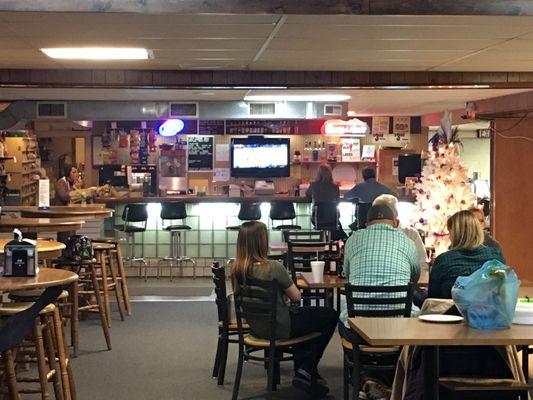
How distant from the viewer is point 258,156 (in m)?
15.1

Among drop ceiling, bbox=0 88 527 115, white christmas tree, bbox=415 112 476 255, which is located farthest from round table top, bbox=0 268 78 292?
drop ceiling, bbox=0 88 527 115

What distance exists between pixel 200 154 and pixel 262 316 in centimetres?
988

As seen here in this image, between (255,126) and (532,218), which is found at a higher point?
(255,126)

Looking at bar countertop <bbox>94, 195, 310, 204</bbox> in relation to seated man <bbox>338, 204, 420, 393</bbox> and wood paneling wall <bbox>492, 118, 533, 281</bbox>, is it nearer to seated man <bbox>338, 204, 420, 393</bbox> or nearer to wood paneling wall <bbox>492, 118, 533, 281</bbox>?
wood paneling wall <bbox>492, 118, 533, 281</bbox>

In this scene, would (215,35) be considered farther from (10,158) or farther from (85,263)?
(10,158)

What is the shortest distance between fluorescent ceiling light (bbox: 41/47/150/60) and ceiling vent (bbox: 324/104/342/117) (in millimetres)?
5501

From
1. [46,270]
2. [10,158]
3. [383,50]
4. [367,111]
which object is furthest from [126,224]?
[46,270]

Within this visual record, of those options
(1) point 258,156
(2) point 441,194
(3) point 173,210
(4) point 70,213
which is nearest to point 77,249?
(4) point 70,213

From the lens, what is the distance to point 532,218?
459 inches

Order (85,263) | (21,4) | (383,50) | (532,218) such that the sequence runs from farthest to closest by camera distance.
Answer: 1. (532,218)
2. (85,263)
3. (383,50)
4. (21,4)

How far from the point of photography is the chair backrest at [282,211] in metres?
12.5

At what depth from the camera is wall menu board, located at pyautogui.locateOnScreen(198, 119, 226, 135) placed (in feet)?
49.9

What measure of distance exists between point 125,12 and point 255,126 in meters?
10.2

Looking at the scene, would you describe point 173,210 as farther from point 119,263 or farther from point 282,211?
point 119,263
